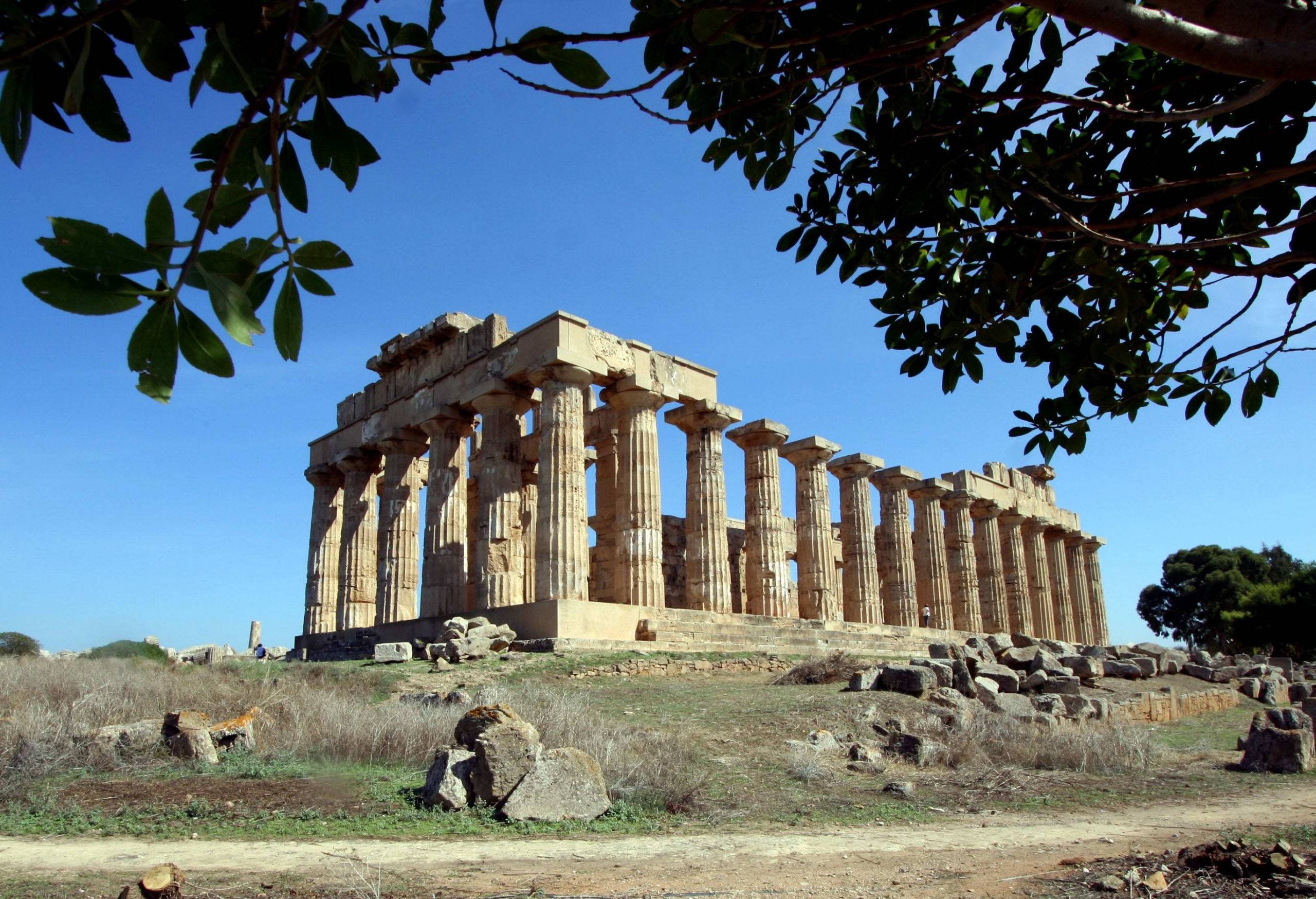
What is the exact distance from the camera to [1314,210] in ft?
14.8

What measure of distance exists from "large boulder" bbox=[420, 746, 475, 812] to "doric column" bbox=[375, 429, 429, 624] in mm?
16034

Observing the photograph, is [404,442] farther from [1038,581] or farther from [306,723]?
[1038,581]

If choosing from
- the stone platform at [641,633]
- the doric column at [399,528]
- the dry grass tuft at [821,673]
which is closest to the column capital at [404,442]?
the doric column at [399,528]

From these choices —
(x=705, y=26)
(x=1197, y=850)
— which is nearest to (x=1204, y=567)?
(x=1197, y=850)

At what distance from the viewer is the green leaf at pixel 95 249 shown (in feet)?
6.11

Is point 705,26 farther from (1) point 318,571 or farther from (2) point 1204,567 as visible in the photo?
(2) point 1204,567

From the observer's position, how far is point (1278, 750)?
415 inches

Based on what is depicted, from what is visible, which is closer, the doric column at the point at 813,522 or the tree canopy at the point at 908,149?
the tree canopy at the point at 908,149

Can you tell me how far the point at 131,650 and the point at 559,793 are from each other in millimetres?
24560

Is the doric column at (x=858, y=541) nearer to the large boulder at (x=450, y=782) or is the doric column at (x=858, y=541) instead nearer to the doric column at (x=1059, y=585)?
the doric column at (x=1059, y=585)

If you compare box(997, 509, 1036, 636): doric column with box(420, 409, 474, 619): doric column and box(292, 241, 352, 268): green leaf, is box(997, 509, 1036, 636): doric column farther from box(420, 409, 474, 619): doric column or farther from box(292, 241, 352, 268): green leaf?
box(292, 241, 352, 268): green leaf

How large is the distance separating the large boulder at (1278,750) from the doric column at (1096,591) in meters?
28.5

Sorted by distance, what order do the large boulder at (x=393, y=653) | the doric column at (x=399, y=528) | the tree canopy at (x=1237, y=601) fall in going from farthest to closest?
the tree canopy at (x=1237, y=601) → the doric column at (x=399, y=528) → the large boulder at (x=393, y=653)

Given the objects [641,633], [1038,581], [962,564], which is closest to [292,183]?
[641,633]
